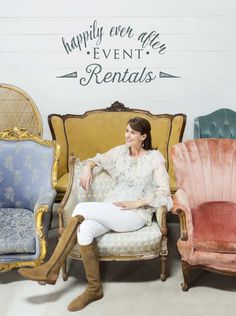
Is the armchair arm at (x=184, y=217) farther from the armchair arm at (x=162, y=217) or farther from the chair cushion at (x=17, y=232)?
the chair cushion at (x=17, y=232)

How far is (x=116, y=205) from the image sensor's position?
3291mm

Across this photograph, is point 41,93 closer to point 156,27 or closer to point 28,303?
point 156,27

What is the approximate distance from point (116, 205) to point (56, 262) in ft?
1.92

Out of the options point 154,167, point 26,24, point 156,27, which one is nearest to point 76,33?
point 26,24

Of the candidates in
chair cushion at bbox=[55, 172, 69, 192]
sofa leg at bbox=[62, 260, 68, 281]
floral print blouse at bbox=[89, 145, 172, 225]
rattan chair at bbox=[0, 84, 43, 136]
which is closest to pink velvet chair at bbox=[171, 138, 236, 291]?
floral print blouse at bbox=[89, 145, 172, 225]

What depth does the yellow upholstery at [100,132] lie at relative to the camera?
455 centimetres

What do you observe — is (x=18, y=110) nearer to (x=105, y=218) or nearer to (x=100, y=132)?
(x=100, y=132)

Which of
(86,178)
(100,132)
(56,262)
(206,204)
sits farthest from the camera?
(100,132)

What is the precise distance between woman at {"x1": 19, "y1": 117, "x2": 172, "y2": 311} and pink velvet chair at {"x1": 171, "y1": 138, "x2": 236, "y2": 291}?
0.22 meters

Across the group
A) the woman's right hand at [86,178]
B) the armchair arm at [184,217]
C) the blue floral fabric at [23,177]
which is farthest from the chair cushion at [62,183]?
the armchair arm at [184,217]

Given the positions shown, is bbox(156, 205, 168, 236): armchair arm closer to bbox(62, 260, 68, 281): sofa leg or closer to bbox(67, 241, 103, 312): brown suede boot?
bbox(67, 241, 103, 312): brown suede boot

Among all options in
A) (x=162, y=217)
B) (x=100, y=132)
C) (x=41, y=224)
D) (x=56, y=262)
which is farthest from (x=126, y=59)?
(x=56, y=262)

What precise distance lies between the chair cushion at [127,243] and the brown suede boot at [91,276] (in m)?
0.09

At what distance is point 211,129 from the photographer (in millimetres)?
4699
